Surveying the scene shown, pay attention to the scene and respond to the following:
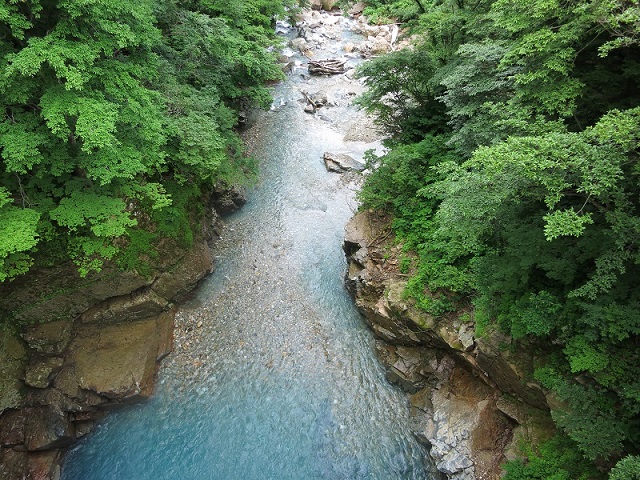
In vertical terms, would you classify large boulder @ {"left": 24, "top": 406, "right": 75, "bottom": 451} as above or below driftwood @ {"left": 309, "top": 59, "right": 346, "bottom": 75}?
below

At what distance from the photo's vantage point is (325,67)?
28.2 meters

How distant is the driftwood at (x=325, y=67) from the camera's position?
1103 inches

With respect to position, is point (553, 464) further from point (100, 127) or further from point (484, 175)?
point (100, 127)

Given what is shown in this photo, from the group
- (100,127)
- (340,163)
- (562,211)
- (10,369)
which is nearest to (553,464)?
(562,211)

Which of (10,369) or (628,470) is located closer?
(628,470)

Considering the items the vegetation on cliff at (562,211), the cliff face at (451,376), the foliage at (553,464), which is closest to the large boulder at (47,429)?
the cliff face at (451,376)

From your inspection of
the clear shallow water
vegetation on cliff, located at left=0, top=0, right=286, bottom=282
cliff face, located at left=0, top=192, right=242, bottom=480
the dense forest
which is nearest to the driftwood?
vegetation on cliff, located at left=0, top=0, right=286, bottom=282

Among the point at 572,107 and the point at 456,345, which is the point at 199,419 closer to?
the point at 456,345

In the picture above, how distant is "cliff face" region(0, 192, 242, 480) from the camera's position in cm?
950

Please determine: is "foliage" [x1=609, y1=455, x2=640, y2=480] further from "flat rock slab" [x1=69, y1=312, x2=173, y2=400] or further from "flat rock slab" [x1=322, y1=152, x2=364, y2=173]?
"flat rock slab" [x1=322, y1=152, x2=364, y2=173]

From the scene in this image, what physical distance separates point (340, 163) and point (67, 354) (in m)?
14.0

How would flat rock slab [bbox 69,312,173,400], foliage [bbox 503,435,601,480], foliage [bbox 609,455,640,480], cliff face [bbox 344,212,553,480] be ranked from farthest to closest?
1. flat rock slab [bbox 69,312,173,400]
2. cliff face [bbox 344,212,553,480]
3. foliage [bbox 503,435,601,480]
4. foliage [bbox 609,455,640,480]

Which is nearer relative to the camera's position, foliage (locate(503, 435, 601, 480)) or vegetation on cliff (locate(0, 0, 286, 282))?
foliage (locate(503, 435, 601, 480))

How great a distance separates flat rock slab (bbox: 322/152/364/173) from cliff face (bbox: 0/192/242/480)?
10.3m
